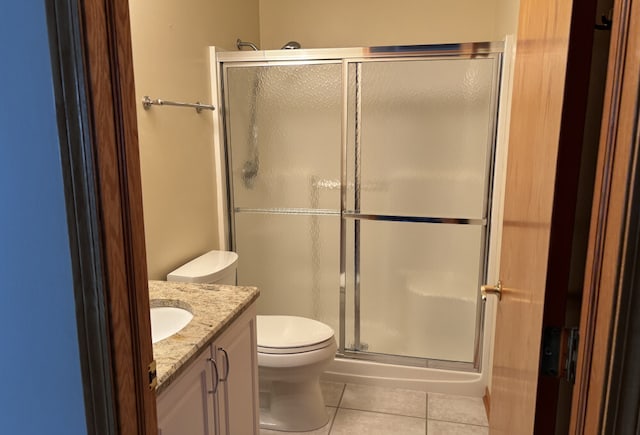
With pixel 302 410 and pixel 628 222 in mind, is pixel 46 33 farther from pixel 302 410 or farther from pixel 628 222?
pixel 302 410

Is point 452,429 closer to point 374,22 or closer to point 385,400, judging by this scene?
point 385,400

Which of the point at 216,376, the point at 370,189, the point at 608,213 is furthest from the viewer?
the point at 370,189

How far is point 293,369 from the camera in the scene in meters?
2.12

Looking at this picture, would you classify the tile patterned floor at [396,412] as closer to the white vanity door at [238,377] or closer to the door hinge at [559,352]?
the white vanity door at [238,377]

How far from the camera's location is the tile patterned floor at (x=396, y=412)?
2.24 m

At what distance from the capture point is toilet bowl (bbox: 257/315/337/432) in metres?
2.10

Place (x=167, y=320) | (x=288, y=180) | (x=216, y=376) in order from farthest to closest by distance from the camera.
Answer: (x=288, y=180) → (x=167, y=320) → (x=216, y=376)

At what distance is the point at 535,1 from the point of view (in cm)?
100

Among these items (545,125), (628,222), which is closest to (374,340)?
(545,125)

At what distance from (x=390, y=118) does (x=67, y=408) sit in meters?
2.13

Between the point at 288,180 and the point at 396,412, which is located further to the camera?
the point at 288,180

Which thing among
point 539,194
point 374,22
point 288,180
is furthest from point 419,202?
A: point 539,194

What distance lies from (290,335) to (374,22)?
80.5 inches

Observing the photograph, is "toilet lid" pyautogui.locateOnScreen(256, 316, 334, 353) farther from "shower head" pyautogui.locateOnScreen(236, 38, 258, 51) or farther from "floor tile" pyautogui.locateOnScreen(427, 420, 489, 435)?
"shower head" pyautogui.locateOnScreen(236, 38, 258, 51)
